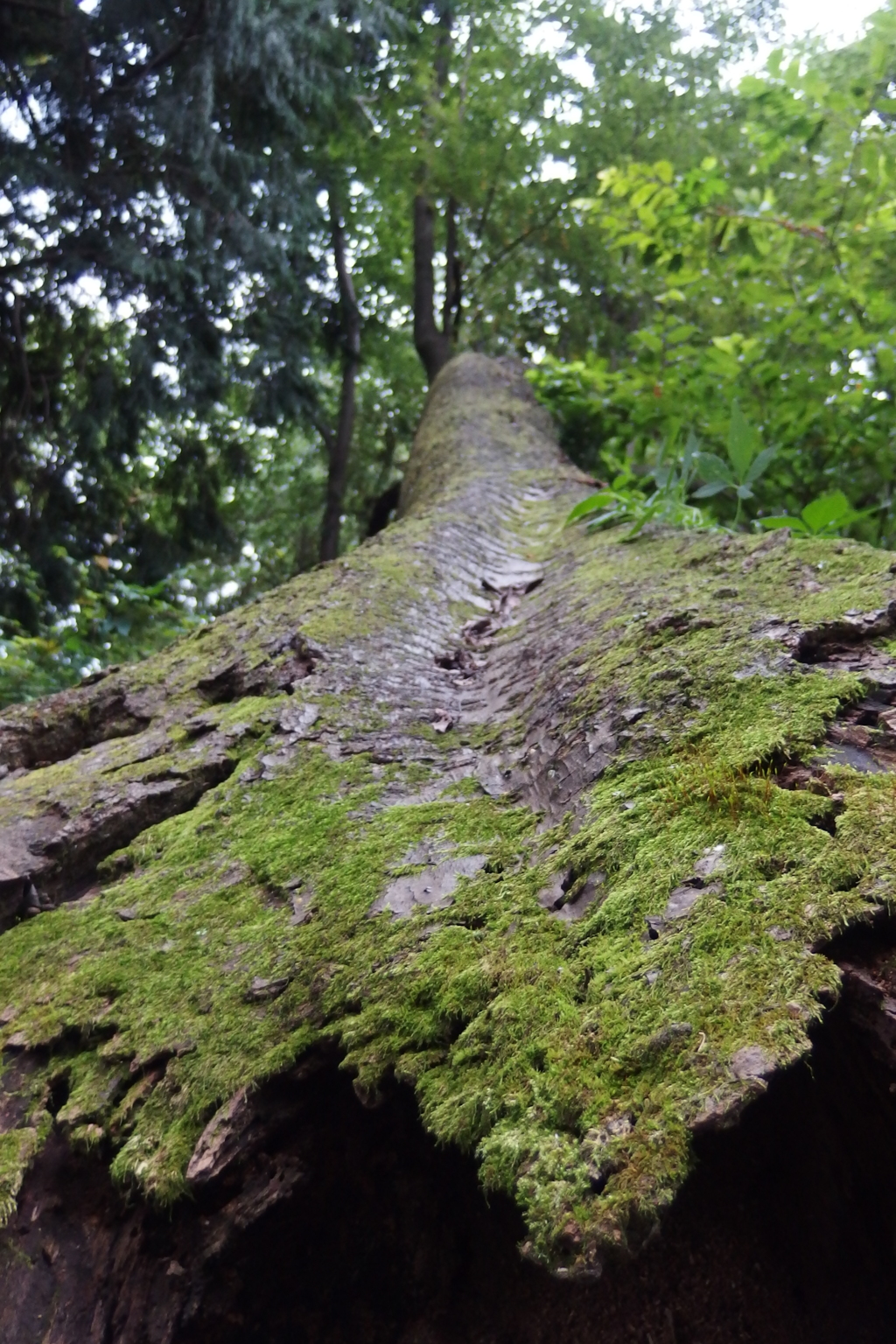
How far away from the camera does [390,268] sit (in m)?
10.4

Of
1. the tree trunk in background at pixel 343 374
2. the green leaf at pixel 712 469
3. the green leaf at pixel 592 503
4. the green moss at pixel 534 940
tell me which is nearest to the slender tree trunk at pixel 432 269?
the tree trunk in background at pixel 343 374

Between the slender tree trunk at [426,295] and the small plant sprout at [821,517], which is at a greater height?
the slender tree trunk at [426,295]

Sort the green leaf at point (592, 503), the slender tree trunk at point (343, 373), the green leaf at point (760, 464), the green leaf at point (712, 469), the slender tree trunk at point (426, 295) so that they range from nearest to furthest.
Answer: the green leaf at point (760, 464) → the green leaf at point (712, 469) → the green leaf at point (592, 503) → the slender tree trunk at point (343, 373) → the slender tree trunk at point (426, 295)

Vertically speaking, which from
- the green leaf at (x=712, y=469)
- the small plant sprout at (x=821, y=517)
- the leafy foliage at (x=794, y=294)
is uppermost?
the leafy foliage at (x=794, y=294)

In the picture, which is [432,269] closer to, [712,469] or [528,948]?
[712,469]

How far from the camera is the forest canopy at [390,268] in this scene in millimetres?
4312

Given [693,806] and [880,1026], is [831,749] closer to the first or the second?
[693,806]

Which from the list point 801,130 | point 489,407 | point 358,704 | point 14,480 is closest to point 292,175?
point 489,407

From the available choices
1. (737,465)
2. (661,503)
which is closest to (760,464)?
(737,465)

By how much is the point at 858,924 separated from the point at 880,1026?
0.38 ft

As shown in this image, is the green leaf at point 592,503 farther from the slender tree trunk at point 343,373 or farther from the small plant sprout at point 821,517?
the slender tree trunk at point 343,373

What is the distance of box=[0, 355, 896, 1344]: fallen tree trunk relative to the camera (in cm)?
96

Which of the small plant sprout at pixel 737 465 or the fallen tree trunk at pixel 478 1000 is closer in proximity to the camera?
the fallen tree trunk at pixel 478 1000

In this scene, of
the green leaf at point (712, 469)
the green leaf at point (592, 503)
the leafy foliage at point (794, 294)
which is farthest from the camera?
the leafy foliage at point (794, 294)
